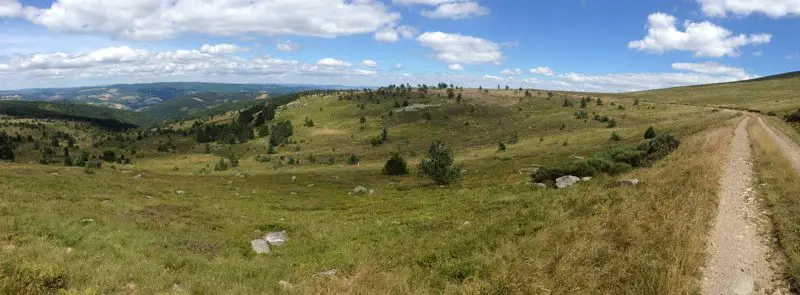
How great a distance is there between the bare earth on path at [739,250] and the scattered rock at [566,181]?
32.6 feet

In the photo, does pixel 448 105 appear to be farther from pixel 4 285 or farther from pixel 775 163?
pixel 4 285

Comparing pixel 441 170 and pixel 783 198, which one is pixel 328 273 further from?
pixel 441 170

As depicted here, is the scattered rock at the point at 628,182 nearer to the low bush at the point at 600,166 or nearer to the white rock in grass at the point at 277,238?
the low bush at the point at 600,166

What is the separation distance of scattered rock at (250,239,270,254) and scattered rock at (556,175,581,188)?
1950 centimetres

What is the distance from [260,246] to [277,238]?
189cm

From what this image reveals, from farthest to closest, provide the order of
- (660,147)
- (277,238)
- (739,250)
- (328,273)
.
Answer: (660,147)
(277,238)
(328,273)
(739,250)

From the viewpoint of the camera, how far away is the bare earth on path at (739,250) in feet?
34.6

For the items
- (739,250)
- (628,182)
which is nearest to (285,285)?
(739,250)

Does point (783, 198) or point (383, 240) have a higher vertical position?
point (783, 198)

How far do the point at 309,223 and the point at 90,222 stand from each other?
32.6 ft

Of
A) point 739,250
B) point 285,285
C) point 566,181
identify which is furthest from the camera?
point 566,181

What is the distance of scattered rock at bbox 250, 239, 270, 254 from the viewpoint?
715 inches

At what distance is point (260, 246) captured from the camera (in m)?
18.8

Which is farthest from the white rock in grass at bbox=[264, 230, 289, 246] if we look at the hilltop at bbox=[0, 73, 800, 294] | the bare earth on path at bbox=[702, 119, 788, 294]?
the bare earth on path at bbox=[702, 119, 788, 294]
